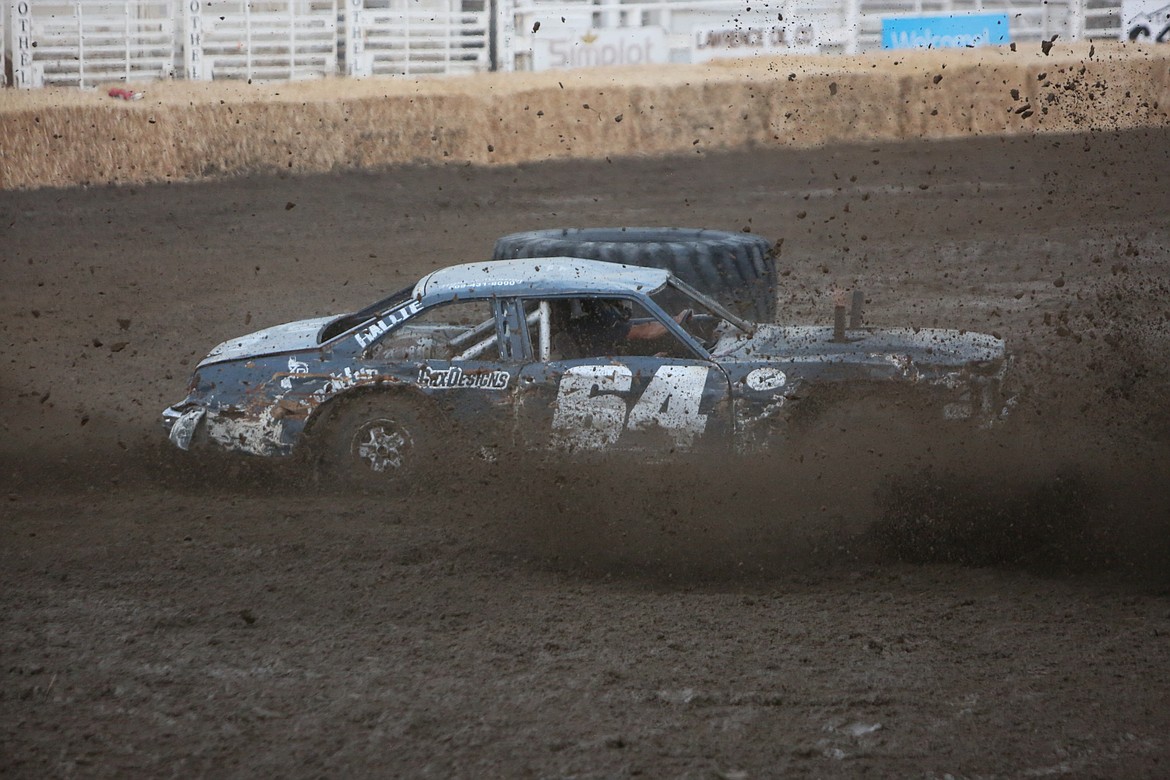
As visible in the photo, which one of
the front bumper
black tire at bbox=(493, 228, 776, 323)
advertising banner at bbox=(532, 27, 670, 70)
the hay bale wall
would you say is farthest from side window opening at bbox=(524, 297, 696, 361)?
advertising banner at bbox=(532, 27, 670, 70)

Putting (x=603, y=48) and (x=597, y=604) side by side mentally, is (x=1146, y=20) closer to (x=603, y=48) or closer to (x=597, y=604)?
(x=603, y=48)

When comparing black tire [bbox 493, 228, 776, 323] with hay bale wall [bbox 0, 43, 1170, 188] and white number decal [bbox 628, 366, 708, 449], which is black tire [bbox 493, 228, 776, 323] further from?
hay bale wall [bbox 0, 43, 1170, 188]

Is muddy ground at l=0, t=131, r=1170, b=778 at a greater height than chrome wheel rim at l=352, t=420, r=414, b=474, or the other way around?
chrome wheel rim at l=352, t=420, r=414, b=474

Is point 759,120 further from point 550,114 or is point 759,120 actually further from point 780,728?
point 780,728

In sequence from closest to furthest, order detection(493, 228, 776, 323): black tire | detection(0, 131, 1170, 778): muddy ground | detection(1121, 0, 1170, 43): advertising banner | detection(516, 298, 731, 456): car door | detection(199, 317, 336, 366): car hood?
detection(0, 131, 1170, 778): muddy ground, detection(516, 298, 731, 456): car door, detection(199, 317, 336, 366): car hood, detection(493, 228, 776, 323): black tire, detection(1121, 0, 1170, 43): advertising banner

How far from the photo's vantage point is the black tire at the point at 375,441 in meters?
5.80

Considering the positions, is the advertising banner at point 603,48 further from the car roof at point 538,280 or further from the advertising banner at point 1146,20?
the car roof at point 538,280

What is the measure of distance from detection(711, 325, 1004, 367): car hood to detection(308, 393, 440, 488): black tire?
139 cm

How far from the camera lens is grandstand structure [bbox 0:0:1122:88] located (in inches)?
770

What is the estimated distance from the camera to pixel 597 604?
181 inches

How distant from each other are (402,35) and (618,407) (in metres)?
15.9

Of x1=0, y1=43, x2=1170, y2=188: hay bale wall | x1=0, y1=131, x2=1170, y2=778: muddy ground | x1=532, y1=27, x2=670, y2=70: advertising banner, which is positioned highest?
x1=532, y1=27, x2=670, y2=70: advertising banner

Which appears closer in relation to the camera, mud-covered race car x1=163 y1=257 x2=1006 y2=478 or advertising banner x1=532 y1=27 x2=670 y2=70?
mud-covered race car x1=163 y1=257 x2=1006 y2=478

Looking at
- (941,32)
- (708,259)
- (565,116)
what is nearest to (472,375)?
(708,259)
